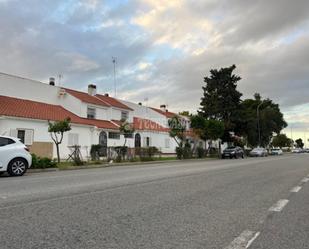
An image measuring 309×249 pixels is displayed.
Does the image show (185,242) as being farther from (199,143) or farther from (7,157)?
(199,143)

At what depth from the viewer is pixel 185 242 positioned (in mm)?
5246

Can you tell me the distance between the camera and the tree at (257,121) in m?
58.7

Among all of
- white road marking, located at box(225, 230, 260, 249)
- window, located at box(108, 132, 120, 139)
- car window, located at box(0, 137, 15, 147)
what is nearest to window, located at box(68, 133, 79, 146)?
window, located at box(108, 132, 120, 139)

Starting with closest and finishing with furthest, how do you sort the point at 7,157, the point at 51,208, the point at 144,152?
the point at 51,208
the point at 7,157
the point at 144,152

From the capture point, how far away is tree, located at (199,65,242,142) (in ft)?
186

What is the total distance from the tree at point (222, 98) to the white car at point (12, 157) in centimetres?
4243

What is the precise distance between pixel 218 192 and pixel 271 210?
2.71 meters

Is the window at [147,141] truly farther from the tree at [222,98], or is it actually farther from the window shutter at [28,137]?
the window shutter at [28,137]

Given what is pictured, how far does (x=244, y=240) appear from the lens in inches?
213

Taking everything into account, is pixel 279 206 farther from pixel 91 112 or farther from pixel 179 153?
pixel 91 112

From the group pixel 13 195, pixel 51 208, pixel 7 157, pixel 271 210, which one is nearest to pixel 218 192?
pixel 271 210

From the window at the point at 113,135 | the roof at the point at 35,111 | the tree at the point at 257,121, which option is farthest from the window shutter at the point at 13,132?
A: the tree at the point at 257,121

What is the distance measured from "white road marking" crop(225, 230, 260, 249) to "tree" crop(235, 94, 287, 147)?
5207 cm

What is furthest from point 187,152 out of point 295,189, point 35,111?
point 295,189
